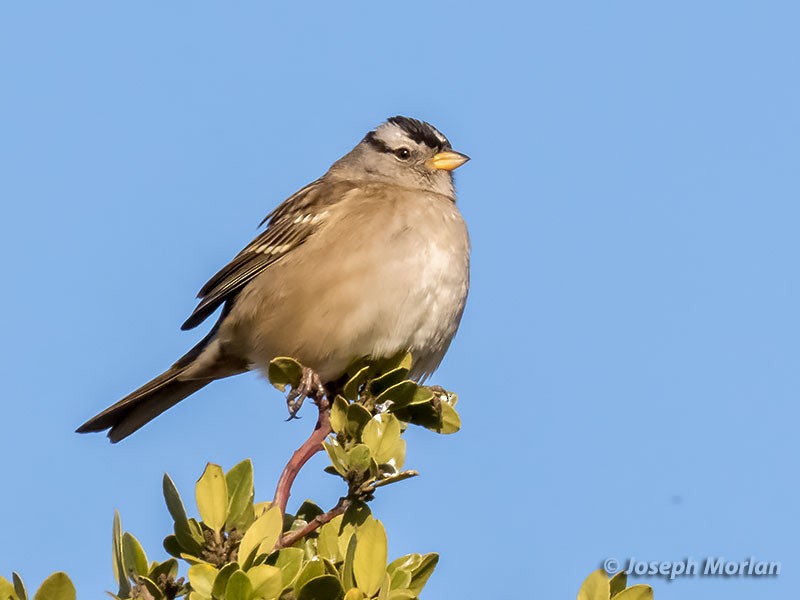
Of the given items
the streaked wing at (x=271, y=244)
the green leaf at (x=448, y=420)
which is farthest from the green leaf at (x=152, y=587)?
the streaked wing at (x=271, y=244)

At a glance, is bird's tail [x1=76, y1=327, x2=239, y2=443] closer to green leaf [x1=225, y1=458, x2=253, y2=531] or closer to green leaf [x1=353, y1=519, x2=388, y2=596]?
green leaf [x1=225, y1=458, x2=253, y2=531]

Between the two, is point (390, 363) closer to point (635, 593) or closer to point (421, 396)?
point (421, 396)

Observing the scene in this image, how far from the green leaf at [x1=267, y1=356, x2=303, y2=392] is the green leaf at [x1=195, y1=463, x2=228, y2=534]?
106cm

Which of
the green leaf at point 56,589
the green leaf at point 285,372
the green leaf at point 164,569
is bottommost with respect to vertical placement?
the green leaf at point 56,589

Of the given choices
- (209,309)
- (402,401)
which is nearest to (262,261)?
(209,309)

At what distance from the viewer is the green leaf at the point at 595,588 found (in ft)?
10.2

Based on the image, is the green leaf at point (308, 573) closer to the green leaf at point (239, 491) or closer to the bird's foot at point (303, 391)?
the green leaf at point (239, 491)

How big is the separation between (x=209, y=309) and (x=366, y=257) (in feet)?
3.95

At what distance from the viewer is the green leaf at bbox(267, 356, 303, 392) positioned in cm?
444

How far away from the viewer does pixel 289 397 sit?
15.5 feet

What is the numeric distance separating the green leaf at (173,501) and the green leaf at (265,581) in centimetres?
48

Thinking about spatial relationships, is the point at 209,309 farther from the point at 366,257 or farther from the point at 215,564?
the point at 215,564

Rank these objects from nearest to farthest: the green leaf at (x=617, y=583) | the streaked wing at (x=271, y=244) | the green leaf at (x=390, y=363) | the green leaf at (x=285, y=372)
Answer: the green leaf at (x=617, y=583)
the green leaf at (x=285, y=372)
the green leaf at (x=390, y=363)
the streaked wing at (x=271, y=244)

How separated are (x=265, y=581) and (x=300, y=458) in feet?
2.19
